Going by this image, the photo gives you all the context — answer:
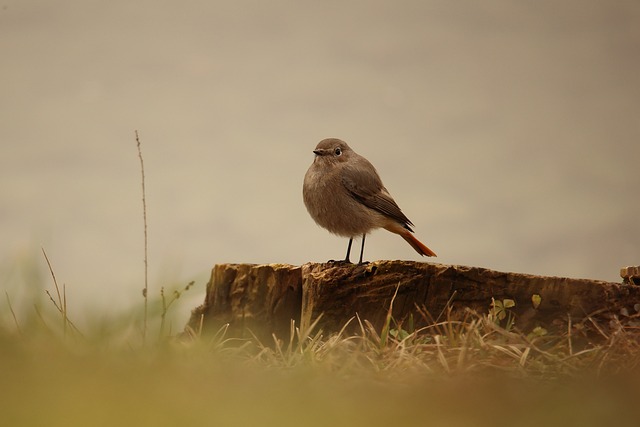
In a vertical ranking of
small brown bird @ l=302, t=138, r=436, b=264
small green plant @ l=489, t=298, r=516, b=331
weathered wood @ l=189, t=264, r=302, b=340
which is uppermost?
small brown bird @ l=302, t=138, r=436, b=264

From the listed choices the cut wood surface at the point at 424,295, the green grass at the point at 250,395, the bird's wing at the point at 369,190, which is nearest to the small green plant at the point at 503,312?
the cut wood surface at the point at 424,295

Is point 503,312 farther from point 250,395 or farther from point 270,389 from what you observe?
point 250,395

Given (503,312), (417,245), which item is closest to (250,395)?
(503,312)

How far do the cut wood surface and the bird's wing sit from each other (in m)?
0.74

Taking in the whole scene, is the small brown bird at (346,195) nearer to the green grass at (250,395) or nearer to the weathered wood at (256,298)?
the weathered wood at (256,298)

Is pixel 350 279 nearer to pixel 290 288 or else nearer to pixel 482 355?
pixel 290 288

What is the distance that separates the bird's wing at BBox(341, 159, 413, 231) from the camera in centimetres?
554

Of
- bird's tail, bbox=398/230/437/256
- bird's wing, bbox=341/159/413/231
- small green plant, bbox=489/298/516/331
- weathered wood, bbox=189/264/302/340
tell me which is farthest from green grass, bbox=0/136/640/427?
bird's tail, bbox=398/230/437/256

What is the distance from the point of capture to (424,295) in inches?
183

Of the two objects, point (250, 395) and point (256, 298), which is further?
point (256, 298)

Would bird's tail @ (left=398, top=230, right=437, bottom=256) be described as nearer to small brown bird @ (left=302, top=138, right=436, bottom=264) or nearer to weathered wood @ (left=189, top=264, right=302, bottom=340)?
small brown bird @ (left=302, top=138, right=436, bottom=264)

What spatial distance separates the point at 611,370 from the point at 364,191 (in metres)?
2.80

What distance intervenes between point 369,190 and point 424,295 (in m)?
1.23

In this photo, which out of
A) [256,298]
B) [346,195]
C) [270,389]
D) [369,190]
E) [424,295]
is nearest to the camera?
[270,389]
